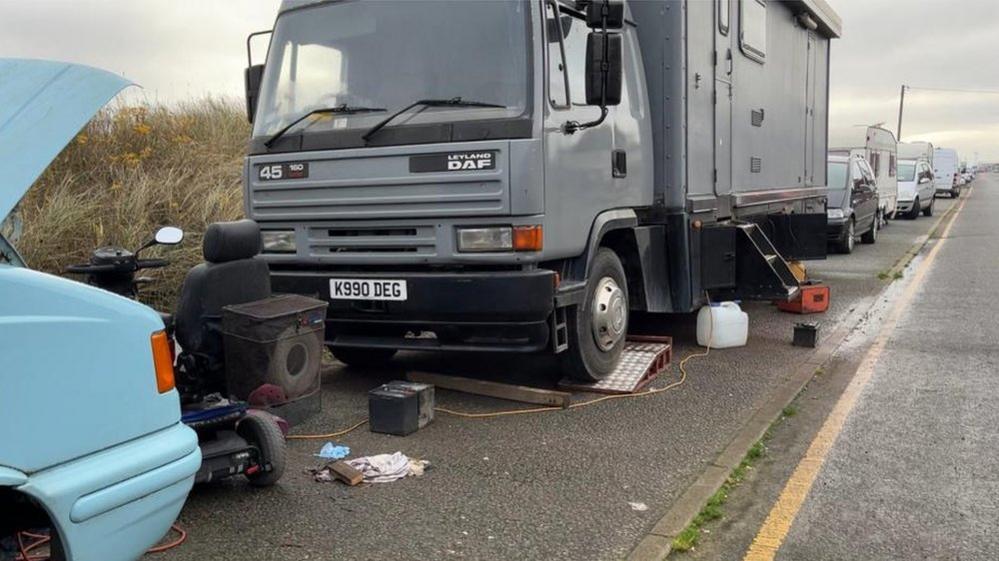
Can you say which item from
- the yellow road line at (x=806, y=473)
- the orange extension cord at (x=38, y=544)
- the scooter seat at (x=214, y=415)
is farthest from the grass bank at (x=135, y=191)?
the yellow road line at (x=806, y=473)

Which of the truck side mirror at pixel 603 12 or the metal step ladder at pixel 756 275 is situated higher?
the truck side mirror at pixel 603 12

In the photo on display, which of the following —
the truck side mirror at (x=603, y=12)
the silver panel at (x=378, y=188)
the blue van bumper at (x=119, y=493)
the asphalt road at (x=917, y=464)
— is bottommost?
A: the asphalt road at (x=917, y=464)

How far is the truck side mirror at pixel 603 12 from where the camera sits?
534 cm

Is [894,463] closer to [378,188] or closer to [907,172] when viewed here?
[378,188]

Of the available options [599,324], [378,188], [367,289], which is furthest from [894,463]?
[378,188]

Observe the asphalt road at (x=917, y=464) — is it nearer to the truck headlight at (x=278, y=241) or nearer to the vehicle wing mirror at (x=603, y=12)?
the vehicle wing mirror at (x=603, y=12)

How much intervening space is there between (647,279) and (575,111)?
5.52 ft

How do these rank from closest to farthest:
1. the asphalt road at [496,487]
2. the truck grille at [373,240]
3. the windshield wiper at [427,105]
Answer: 1. the asphalt road at [496,487]
2. the windshield wiper at [427,105]
3. the truck grille at [373,240]

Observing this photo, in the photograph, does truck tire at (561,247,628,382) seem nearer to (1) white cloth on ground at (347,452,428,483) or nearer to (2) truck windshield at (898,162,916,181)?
(1) white cloth on ground at (347,452,428,483)

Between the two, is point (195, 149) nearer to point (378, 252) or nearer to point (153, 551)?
point (378, 252)

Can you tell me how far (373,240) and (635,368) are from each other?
2.25 metres

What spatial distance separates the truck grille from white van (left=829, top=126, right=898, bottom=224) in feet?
49.0

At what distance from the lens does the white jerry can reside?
7.68m

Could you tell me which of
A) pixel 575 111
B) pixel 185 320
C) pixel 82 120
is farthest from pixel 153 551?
pixel 575 111
